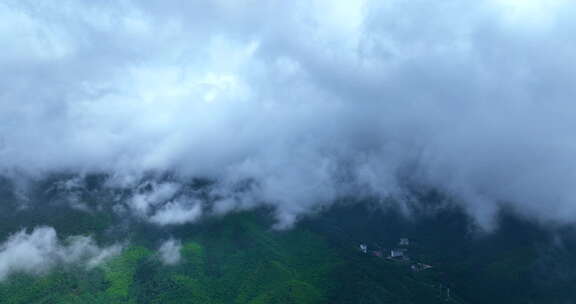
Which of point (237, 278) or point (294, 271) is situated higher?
point (294, 271)

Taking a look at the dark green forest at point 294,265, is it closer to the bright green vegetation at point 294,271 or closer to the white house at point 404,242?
the bright green vegetation at point 294,271

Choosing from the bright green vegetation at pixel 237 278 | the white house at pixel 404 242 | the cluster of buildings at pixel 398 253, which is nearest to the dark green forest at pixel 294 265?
the bright green vegetation at pixel 237 278

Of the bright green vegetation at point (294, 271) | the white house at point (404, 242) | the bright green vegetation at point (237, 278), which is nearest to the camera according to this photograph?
the bright green vegetation at point (237, 278)

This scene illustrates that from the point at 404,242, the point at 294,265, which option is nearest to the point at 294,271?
the point at 294,265

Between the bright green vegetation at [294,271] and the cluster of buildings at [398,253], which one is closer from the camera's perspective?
the bright green vegetation at [294,271]

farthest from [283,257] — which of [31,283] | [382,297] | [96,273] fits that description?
[31,283]

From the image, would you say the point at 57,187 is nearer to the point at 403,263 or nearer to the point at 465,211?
the point at 403,263

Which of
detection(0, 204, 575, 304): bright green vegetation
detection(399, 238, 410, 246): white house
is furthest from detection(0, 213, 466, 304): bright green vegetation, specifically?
detection(399, 238, 410, 246): white house

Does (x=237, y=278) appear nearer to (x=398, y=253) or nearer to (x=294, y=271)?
(x=294, y=271)

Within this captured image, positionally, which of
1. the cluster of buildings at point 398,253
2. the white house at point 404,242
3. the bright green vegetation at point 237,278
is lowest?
the bright green vegetation at point 237,278

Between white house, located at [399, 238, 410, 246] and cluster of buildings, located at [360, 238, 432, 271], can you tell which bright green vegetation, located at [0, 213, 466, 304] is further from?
white house, located at [399, 238, 410, 246]

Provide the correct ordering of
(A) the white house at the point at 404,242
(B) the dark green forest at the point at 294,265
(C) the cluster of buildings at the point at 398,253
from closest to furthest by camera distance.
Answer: (B) the dark green forest at the point at 294,265
(C) the cluster of buildings at the point at 398,253
(A) the white house at the point at 404,242
